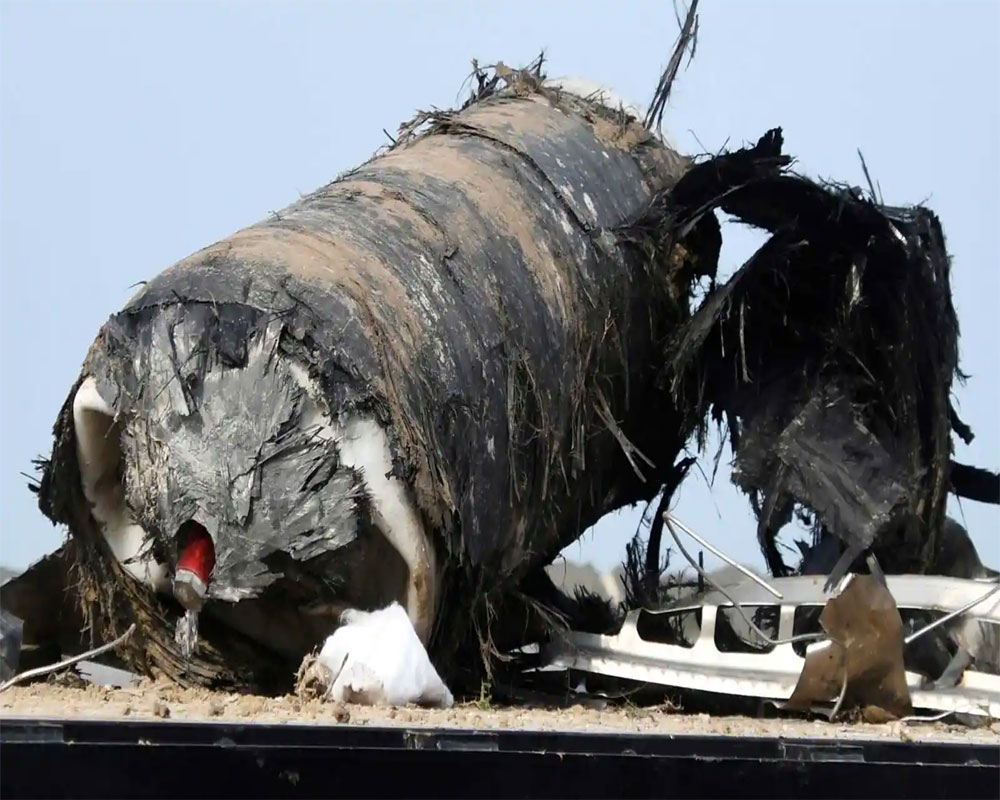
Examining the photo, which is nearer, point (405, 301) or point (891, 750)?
point (891, 750)

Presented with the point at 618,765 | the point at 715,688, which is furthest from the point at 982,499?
the point at 618,765

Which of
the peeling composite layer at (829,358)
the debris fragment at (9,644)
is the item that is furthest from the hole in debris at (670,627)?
the debris fragment at (9,644)

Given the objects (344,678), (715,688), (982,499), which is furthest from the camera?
(982,499)

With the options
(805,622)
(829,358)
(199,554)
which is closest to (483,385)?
(199,554)

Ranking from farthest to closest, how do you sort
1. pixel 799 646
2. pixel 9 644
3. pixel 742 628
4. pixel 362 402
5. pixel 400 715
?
pixel 742 628
pixel 799 646
pixel 9 644
pixel 362 402
pixel 400 715

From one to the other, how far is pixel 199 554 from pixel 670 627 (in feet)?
5.84

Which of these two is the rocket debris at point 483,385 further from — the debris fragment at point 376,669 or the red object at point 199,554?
the debris fragment at point 376,669

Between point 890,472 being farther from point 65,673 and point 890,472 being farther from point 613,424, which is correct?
point 65,673

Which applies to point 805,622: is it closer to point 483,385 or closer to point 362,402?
point 483,385

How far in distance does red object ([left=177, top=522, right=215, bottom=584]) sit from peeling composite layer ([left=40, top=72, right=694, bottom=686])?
0.18ft

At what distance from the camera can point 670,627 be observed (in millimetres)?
5293

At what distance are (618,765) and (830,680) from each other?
1.86 metres

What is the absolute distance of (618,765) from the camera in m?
2.79

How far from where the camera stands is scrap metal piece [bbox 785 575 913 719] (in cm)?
448
